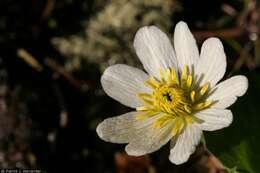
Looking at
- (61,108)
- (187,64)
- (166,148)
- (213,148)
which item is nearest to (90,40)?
(61,108)

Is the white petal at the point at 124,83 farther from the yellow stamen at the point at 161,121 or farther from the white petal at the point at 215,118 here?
the white petal at the point at 215,118

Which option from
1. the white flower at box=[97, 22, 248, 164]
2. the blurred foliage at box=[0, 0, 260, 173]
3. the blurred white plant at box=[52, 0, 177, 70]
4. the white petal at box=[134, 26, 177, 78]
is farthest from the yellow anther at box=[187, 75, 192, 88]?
the blurred white plant at box=[52, 0, 177, 70]

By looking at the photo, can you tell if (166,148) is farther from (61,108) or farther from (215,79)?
(215,79)

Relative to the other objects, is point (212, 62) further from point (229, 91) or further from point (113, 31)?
point (113, 31)

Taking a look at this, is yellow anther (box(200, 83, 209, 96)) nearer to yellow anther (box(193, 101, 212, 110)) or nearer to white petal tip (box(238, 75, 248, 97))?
yellow anther (box(193, 101, 212, 110))

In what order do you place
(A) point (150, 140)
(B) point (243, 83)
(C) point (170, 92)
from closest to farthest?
(B) point (243, 83)
(A) point (150, 140)
(C) point (170, 92)

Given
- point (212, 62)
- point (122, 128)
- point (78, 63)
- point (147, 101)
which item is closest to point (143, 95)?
point (147, 101)
